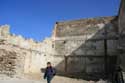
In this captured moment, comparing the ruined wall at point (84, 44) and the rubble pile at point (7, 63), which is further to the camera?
the ruined wall at point (84, 44)

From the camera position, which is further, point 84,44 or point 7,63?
point 84,44

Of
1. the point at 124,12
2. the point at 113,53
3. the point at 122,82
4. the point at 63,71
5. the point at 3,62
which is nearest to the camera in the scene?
the point at 122,82

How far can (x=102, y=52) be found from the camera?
21516mm

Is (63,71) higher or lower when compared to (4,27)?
lower

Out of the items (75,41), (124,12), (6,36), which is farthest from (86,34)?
(6,36)

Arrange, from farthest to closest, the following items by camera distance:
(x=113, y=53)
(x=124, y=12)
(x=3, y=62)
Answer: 1. (x=113, y=53)
2. (x=124, y=12)
3. (x=3, y=62)

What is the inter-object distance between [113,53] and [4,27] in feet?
35.1

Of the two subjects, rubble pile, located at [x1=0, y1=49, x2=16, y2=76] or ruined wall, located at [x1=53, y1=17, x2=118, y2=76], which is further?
ruined wall, located at [x1=53, y1=17, x2=118, y2=76]

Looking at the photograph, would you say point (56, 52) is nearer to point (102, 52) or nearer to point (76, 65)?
Answer: point (76, 65)

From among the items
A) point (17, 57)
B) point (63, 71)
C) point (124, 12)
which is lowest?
point (63, 71)

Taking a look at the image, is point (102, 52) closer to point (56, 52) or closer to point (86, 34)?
point (86, 34)

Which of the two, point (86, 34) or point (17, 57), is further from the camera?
point (86, 34)

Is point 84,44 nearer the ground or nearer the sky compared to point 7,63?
nearer the sky

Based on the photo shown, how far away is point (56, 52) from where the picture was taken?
77.6ft
